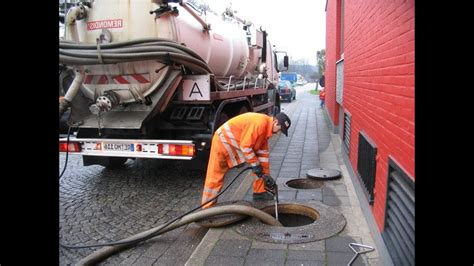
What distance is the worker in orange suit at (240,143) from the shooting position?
4.51 m

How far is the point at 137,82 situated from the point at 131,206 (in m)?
1.74

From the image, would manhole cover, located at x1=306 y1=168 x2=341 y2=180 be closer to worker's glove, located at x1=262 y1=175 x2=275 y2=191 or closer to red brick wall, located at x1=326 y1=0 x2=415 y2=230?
red brick wall, located at x1=326 y1=0 x2=415 y2=230

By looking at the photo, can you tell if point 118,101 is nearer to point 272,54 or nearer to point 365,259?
point 365,259

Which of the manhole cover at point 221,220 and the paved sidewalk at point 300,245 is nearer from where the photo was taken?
the paved sidewalk at point 300,245

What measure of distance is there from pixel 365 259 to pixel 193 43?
13.2ft

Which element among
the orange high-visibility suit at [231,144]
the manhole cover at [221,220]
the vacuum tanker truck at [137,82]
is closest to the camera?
the manhole cover at [221,220]

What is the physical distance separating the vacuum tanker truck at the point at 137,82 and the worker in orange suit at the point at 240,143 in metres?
0.95

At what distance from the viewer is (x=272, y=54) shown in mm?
12477

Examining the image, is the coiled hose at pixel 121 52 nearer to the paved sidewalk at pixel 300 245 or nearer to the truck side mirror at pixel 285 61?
the paved sidewalk at pixel 300 245

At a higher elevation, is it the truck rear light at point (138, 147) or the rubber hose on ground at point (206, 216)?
the truck rear light at point (138, 147)

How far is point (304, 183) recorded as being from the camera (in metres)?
5.77

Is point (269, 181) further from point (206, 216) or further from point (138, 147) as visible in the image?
point (138, 147)

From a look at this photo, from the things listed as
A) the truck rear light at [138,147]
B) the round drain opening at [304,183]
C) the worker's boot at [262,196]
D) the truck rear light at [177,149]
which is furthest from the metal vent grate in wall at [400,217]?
the truck rear light at [138,147]

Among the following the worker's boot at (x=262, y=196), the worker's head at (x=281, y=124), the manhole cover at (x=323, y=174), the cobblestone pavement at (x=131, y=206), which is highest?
the worker's head at (x=281, y=124)
